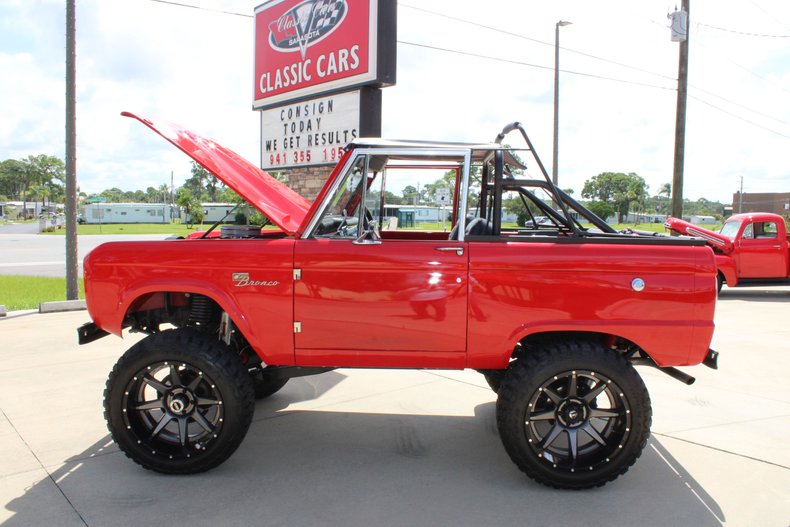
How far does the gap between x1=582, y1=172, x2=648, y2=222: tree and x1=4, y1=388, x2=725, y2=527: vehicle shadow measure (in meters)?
89.4

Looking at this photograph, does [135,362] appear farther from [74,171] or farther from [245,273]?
[74,171]

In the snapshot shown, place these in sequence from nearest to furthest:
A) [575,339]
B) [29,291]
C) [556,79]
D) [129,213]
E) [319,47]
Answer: [575,339], [319,47], [29,291], [556,79], [129,213]

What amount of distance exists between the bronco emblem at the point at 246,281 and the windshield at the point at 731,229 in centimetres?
1236

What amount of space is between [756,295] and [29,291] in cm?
1532

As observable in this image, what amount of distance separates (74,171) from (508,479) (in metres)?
9.09

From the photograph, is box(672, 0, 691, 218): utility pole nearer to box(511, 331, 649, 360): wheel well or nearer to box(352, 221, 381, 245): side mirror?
box(511, 331, 649, 360): wheel well

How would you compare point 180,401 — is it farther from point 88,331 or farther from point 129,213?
point 129,213

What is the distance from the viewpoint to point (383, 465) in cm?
381

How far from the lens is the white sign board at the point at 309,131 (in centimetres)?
1053

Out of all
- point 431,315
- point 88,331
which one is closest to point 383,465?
point 431,315

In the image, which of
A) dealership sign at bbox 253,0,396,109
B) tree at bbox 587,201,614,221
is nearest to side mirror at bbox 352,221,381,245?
tree at bbox 587,201,614,221

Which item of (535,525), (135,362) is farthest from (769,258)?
(135,362)

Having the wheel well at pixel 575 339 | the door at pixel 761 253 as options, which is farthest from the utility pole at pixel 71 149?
the door at pixel 761 253

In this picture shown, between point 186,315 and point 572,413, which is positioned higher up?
point 186,315
